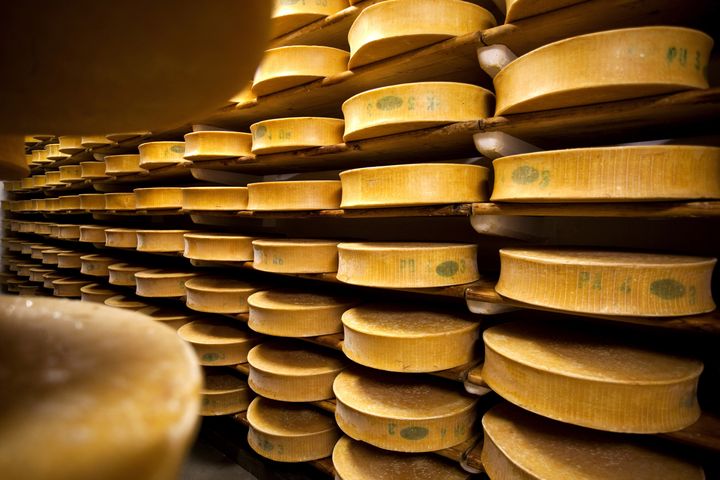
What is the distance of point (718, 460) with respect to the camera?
1.42m

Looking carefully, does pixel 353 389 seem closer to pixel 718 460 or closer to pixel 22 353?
pixel 718 460

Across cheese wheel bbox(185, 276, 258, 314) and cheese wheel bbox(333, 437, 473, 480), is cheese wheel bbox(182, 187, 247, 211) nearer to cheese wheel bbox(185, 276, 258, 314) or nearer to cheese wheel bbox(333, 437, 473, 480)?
cheese wheel bbox(185, 276, 258, 314)

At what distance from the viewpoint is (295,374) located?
206 cm

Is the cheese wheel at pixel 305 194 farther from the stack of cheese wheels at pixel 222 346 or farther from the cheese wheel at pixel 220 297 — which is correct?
the stack of cheese wheels at pixel 222 346

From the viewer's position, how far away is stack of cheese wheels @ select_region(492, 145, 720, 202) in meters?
1.08

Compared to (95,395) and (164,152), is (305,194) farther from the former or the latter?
(95,395)

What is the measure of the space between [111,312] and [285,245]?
148cm

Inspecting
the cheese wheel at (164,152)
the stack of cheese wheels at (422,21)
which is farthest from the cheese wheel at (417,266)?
the cheese wheel at (164,152)

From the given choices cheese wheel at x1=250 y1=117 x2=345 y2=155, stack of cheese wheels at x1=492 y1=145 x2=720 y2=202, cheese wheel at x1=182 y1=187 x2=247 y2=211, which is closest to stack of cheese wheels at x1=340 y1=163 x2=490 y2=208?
stack of cheese wheels at x1=492 y1=145 x2=720 y2=202

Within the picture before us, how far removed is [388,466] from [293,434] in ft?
1.80

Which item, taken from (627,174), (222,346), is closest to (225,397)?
(222,346)

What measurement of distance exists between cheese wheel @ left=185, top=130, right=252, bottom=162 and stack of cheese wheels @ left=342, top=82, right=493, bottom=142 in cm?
105

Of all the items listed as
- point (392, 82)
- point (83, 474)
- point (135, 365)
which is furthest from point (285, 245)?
point (83, 474)

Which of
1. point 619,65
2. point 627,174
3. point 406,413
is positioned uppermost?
point 619,65
